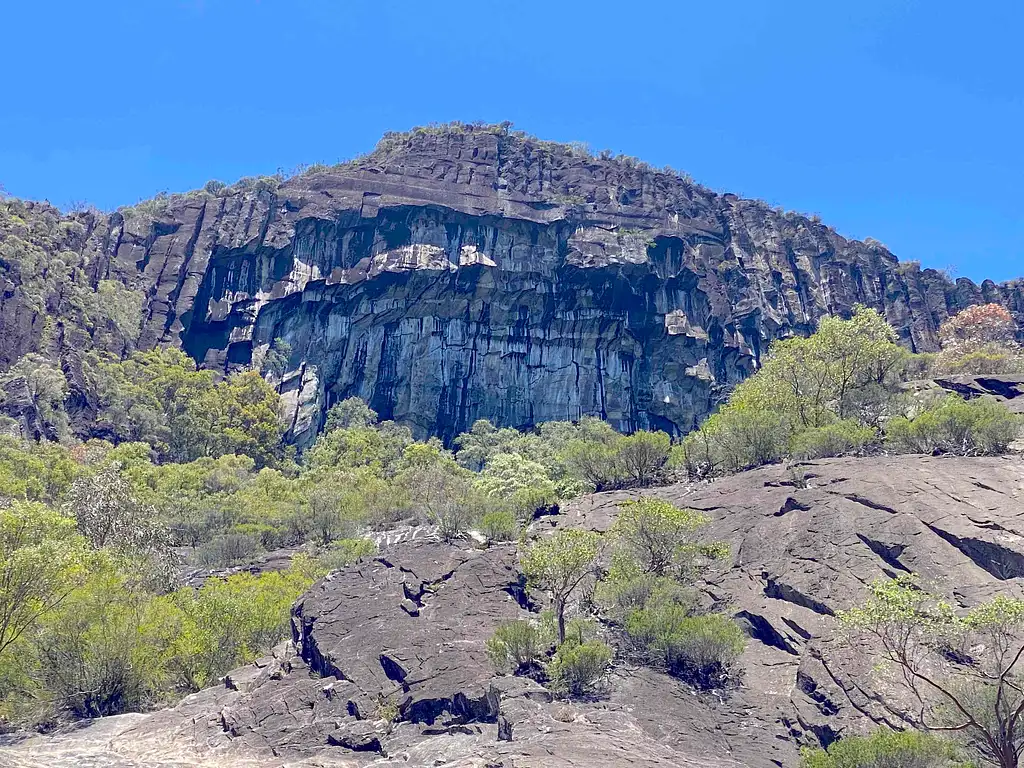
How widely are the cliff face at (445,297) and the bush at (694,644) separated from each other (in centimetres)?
6565

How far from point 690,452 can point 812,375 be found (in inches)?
377

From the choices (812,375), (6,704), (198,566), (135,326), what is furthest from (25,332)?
(812,375)

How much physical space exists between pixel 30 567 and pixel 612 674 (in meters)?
15.7

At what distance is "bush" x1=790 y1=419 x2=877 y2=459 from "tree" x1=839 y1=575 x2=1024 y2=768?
622 inches

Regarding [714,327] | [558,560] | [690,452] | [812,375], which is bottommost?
[558,560]

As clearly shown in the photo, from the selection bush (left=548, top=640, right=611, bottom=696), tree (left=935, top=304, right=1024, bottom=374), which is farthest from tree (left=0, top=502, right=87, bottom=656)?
tree (left=935, top=304, right=1024, bottom=374)

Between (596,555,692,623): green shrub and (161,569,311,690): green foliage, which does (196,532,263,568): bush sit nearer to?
(161,569,311,690): green foliage

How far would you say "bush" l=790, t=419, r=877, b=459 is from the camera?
35.3 meters

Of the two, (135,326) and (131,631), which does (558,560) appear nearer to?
(131,631)

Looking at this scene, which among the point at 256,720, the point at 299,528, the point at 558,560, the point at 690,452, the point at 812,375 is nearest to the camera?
the point at 256,720

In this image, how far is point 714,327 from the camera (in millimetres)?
92562

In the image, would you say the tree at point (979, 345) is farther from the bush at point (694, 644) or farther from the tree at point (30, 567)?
the tree at point (30, 567)

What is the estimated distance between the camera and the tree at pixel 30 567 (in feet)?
78.8

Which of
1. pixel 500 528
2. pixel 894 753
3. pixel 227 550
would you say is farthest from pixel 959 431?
pixel 227 550
